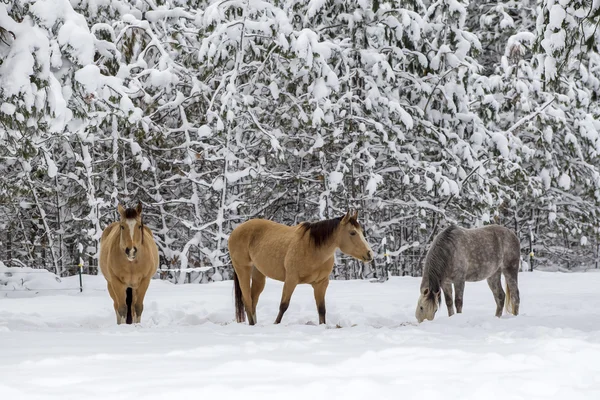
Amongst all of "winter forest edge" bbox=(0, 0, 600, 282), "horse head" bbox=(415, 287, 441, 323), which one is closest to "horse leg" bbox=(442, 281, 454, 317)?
"horse head" bbox=(415, 287, 441, 323)

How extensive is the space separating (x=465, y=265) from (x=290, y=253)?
2.24 metres

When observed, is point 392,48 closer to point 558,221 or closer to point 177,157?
point 177,157

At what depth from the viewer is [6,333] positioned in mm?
5680

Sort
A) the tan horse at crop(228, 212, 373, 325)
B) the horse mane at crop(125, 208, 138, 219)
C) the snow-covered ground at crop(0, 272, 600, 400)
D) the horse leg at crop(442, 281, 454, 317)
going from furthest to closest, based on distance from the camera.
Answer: the horse leg at crop(442, 281, 454, 317) → the tan horse at crop(228, 212, 373, 325) → the horse mane at crop(125, 208, 138, 219) → the snow-covered ground at crop(0, 272, 600, 400)

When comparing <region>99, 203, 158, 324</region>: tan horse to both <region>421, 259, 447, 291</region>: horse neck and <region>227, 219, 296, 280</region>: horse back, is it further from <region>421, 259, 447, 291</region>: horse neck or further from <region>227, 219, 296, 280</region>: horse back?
<region>421, 259, 447, 291</region>: horse neck

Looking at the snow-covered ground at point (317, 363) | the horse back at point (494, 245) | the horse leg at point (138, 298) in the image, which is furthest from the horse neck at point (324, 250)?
the horse leg at point (138, 298)

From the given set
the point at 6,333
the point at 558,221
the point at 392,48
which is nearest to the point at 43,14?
the point at 6,333

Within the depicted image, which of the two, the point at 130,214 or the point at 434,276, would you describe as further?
the point at 434,276

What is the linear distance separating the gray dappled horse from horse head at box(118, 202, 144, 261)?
3.49 meters

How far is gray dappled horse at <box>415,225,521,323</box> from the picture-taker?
8.13 metres

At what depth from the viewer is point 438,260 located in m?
8.22

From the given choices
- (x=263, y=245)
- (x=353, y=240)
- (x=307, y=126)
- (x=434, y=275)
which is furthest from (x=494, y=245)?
(x=307, y=126)

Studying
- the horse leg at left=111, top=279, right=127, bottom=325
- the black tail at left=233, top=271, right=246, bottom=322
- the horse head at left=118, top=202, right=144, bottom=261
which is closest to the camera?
the horse head at left=118, top=202, right=144, bottom=261

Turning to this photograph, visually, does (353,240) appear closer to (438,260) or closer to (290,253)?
(290,253)
